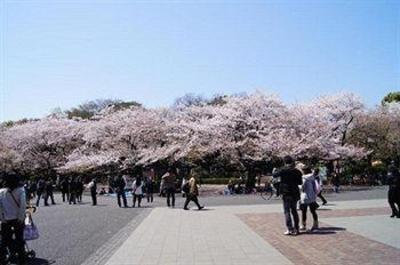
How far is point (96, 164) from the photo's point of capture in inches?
1638

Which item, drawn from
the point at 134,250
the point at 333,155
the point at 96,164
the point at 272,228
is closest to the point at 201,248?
the point at 134,250

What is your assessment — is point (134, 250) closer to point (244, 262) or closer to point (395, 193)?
point (244, 262)

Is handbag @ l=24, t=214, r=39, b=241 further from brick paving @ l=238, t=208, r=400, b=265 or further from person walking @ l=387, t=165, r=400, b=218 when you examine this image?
person walking @ l=387, t=165, r=400, b=218

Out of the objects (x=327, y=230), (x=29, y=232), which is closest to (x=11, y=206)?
(x=29, y=232)

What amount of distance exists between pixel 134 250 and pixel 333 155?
97.4 ft

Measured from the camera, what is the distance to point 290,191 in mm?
11438

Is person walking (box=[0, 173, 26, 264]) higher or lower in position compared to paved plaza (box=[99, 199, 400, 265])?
higher

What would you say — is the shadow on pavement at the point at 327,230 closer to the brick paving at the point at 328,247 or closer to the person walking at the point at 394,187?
the brick paving at the point at 328,247

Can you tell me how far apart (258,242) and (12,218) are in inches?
194

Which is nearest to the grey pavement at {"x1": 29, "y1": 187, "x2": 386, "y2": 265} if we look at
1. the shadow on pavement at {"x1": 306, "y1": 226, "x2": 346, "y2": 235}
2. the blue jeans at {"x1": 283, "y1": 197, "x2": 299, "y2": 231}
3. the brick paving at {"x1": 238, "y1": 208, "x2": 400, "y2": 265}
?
the brick paving at {"x1": 238, "y1": 208, "x2": 400, "y2": 265}

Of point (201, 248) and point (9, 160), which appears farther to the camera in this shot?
point (9, 160)

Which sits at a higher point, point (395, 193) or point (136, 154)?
point (136, 154)

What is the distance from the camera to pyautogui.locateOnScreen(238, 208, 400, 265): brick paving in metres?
8.16

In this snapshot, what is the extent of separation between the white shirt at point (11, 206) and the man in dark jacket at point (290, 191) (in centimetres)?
592
